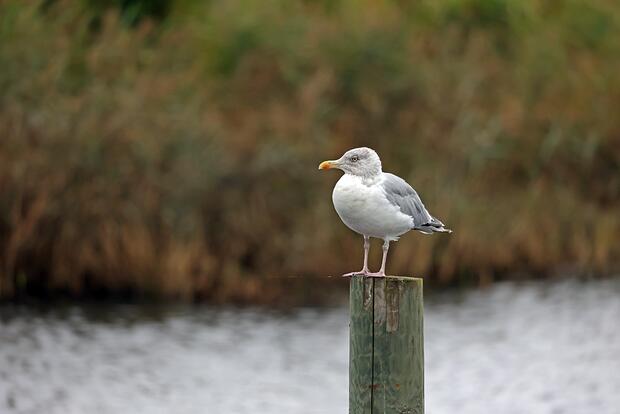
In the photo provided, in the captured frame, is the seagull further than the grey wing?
No

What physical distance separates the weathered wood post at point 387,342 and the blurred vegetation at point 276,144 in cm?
1019

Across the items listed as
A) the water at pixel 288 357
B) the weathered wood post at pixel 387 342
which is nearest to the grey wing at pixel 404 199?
the weathered wood post at pixel 387 342

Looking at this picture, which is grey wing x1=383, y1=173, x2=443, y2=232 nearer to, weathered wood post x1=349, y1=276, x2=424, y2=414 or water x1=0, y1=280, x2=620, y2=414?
weathered wood post x1=349, y1=276, x2=424, y2=414

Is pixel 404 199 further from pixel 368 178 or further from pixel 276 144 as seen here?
pixel 276 144

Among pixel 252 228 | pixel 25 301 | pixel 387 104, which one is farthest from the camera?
pixel 387 104

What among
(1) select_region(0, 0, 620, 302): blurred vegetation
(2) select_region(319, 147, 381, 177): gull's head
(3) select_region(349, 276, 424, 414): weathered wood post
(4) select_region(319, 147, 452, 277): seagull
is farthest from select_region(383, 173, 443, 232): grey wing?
(1) select_region(0, 0, 620, 302): blurred vegetation

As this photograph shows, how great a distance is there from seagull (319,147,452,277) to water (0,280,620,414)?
4861 mm

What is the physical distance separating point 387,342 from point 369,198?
1349 millimetres

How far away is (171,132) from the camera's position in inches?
666

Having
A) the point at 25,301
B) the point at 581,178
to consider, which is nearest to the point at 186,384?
the point at 25,301

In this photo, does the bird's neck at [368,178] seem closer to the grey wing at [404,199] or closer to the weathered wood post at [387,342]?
the grey wing at [404,199]

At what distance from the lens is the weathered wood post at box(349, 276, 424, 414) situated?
592cm

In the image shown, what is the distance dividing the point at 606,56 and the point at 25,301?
1011 centimetres

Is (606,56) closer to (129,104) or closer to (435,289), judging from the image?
(435,289)
